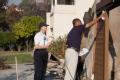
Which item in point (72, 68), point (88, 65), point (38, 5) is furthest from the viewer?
point (38, 5)

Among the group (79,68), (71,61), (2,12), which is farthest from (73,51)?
(2,12)

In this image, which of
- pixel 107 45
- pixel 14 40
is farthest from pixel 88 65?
pixel 14 40

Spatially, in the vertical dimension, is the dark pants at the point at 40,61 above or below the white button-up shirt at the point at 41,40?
below

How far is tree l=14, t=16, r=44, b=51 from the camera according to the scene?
46812mm

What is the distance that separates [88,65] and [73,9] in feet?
71.3

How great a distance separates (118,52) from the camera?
10.4 meters

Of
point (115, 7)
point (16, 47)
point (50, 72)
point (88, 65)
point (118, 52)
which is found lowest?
point (16, 47)

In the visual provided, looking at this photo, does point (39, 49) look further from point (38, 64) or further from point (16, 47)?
point (16, 47)

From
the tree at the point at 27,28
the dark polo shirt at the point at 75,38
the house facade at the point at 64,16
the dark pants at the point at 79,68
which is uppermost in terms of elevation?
the dark polo shirt at the point at 75,38

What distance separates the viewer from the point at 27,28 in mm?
46969

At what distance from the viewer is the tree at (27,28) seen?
154 feet

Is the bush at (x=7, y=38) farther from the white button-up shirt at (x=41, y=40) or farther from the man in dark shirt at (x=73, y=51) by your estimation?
the man in dark shirt at (x=73, y=51)

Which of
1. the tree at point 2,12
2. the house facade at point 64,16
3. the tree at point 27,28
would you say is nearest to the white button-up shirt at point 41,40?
the tree at point 2,12

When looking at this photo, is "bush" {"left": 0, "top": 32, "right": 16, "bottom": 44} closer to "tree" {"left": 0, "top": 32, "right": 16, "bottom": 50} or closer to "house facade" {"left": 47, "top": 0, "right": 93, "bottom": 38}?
"tree" {"left": 0, "top": 32, "right": 16, "bottom": 50}
